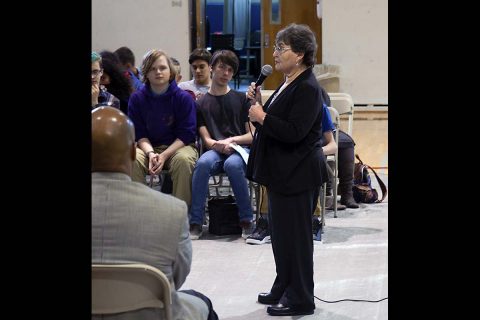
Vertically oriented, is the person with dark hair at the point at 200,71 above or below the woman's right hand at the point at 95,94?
above

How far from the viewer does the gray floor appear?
4469 millimetres

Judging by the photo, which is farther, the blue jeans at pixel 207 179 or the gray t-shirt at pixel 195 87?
the gray t-shirt at pixel 195 87

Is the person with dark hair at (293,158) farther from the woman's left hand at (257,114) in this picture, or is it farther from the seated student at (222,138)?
the seated student at (222,138)

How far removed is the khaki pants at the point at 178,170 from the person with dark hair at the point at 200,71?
90 centimetres

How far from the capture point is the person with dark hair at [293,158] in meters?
4.13

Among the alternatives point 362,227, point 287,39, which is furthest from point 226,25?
point 287,39

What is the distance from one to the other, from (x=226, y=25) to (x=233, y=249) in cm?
1356

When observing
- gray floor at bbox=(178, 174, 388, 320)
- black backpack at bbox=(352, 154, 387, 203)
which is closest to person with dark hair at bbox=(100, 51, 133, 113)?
gray floor at bbox=(178, 174, 388, 320)

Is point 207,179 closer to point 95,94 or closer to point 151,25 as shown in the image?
point 95,94

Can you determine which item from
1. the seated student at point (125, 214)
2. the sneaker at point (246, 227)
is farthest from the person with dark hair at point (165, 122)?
the seated student at point (125, 214)

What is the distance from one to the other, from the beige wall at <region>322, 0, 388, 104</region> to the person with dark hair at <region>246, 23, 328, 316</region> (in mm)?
7745

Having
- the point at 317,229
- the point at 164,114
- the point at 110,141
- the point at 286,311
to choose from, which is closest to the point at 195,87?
the point at 164,114

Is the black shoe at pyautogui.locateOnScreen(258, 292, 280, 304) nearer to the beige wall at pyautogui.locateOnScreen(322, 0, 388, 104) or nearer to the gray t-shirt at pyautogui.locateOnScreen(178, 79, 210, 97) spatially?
the gray t-shirt at pyautogui.locateOnScreen(178, 79, 210, 97)

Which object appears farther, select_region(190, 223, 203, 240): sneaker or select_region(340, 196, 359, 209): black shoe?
select_region(340, 196, 359, 209): black shoe
